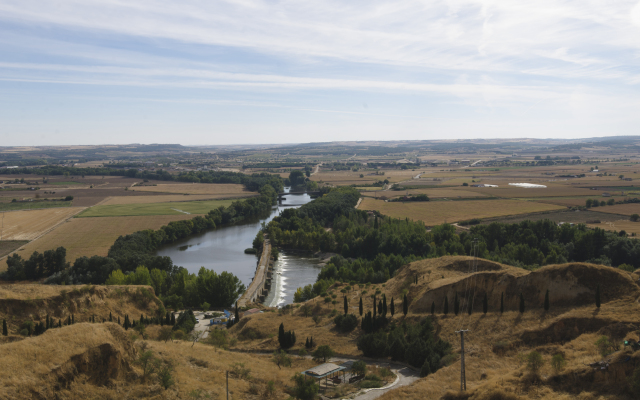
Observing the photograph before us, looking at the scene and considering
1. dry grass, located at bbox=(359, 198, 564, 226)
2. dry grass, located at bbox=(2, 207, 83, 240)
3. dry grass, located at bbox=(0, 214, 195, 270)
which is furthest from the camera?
dry grass, located at bbox=(359, 198, 564, 226)

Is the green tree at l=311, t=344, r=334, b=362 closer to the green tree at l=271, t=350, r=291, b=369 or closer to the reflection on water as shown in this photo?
the green tree at l=271, t=350, r=291, b=369

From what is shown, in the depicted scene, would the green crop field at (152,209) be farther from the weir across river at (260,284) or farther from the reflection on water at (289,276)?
the weir across river at (260,284)

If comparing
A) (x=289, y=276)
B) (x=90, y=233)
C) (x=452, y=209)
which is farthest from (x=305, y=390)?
(x=452, y=209)

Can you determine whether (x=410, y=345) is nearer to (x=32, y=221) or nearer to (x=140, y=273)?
(x=140, y=273)

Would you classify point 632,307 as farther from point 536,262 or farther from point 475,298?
point 536,262

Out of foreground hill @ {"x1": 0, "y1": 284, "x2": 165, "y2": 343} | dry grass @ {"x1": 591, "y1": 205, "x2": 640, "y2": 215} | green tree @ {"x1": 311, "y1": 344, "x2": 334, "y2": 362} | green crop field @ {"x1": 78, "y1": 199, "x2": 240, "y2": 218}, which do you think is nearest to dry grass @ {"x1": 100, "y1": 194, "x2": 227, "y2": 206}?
green crop field @ {"x1": 78, "y1": 199, "x2": 240, "y2": 218}

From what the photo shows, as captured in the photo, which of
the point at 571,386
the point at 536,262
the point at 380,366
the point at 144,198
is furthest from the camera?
the point at 144,198

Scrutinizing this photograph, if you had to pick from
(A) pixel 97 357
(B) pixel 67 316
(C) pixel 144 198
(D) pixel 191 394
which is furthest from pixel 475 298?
(C) pixel 144 198
